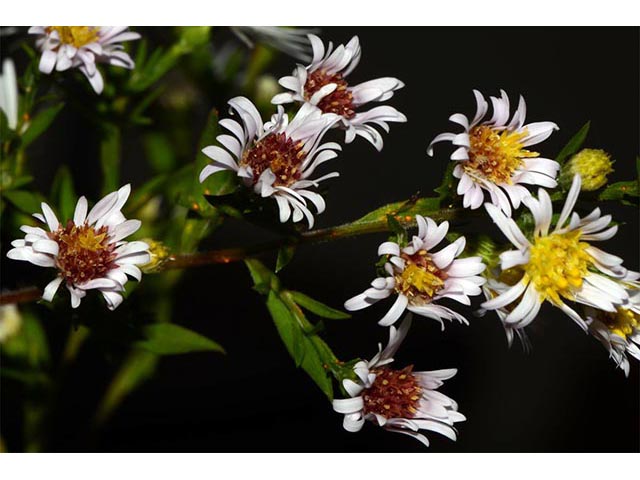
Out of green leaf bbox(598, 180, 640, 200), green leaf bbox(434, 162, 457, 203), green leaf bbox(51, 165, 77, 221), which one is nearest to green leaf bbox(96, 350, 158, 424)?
green leaf bbox(51, 165, 77, 221)

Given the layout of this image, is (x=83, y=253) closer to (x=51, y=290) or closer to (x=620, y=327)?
(x=51, y=290)

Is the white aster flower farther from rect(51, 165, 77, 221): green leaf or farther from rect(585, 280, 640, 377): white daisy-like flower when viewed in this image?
rect(585, 280, 640, 377): white daisy-like flower

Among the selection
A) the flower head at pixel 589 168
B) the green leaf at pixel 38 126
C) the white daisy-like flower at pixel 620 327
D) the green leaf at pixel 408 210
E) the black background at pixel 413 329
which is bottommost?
the black background at pixel 413 329

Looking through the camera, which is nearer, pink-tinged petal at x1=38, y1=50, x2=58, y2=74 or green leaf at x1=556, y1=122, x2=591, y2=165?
green leaf at x1=556, y1=122, x2=591, y2=165

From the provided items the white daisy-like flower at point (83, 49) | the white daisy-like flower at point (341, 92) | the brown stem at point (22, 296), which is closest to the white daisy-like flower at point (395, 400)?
the white daisy-like flower at point (341, 92)

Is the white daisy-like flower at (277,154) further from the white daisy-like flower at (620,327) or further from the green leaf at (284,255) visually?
the white daisy-like flower at (620,327)

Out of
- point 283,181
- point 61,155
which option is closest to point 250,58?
point 283,181
